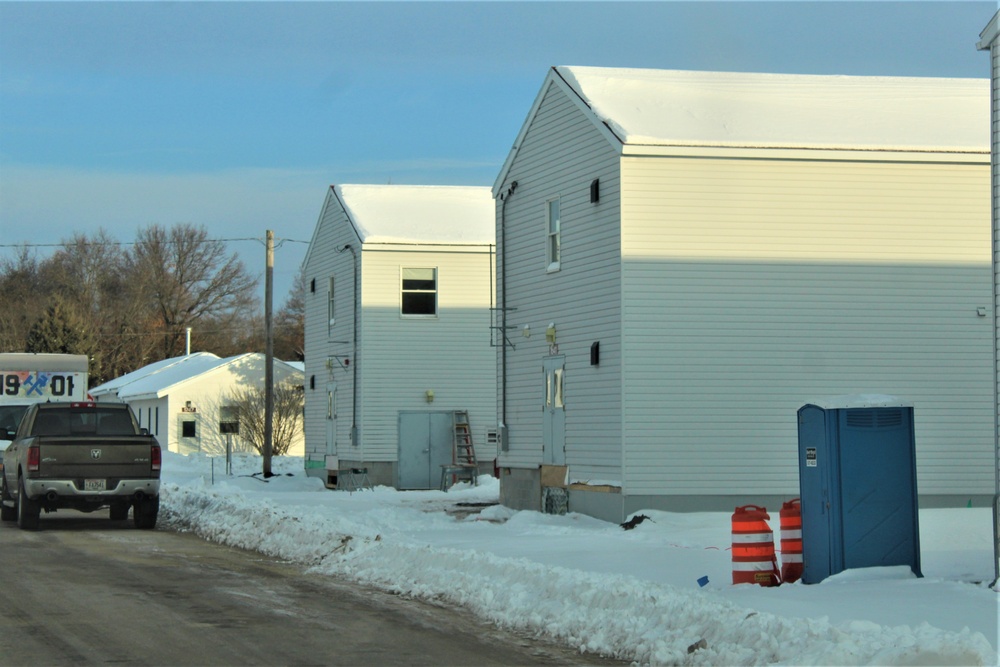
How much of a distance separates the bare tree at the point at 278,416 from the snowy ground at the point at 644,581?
3420 centimetres

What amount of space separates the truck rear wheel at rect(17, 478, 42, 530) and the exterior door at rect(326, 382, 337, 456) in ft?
51.8

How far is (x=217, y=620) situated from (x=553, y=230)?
14.2 m

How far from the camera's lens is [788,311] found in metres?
21.7

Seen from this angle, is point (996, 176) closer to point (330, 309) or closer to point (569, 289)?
point (569, 289)

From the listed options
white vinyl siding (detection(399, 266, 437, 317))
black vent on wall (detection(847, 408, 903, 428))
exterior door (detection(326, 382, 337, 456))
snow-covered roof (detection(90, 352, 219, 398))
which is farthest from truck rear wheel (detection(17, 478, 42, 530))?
snow-covered roof (detection(90, 352, 219, 398))

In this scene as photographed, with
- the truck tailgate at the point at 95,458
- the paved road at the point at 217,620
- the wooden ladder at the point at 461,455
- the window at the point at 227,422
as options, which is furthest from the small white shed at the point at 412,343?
the window at the point at 227,422

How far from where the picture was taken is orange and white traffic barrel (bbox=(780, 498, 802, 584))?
43.1 feet

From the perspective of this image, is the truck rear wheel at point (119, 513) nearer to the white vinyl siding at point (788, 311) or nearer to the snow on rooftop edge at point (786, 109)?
the white vinyl siding at point (788, 311)

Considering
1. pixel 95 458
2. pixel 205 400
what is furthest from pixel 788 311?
pixel 205 400

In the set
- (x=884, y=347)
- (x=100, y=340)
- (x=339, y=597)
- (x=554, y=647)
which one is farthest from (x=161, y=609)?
(x=100, y=340)

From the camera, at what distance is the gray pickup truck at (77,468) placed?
2097 cm

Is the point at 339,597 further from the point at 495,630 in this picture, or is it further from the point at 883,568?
the point at 883,568

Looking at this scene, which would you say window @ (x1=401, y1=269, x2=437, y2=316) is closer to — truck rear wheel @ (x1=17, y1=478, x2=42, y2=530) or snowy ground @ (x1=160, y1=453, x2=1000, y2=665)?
snowy ground @ (x1=160, y1=453, x2=1000, y2=665)

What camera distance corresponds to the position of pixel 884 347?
72.0 feet
